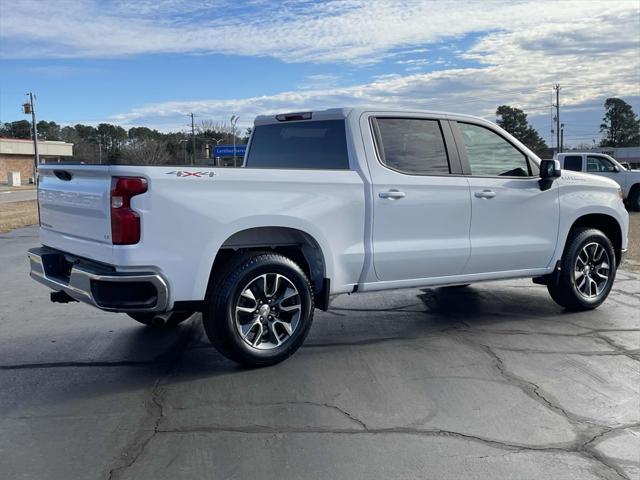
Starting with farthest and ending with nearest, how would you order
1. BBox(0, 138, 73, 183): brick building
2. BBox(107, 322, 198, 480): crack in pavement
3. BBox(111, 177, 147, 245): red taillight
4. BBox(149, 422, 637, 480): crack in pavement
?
BBox(0, 138, 73, 183): brick building < BBox(111, 177, 147, 245): red taillight < BBox(149, 422, 637, 480): crack in pavement < BBox(107, 322, 198, 480): crack in pavement

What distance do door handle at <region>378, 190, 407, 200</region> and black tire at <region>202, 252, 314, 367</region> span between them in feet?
3.26

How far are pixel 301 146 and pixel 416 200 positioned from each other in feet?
4.23

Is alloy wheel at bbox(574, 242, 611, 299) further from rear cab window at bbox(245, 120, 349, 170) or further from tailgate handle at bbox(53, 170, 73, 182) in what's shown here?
tailgate handle at bbox(53, 170, 73, 182)

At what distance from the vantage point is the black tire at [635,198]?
2341cm

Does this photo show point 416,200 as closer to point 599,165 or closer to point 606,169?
point 599,165

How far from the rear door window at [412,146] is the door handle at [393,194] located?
0.83 feet

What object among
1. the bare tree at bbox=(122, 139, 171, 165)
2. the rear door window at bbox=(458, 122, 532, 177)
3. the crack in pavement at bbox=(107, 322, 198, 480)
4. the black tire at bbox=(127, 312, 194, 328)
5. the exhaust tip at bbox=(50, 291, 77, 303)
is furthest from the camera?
the rear door window at bbox=(458, 122, 532, 177)

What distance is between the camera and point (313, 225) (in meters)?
5.27

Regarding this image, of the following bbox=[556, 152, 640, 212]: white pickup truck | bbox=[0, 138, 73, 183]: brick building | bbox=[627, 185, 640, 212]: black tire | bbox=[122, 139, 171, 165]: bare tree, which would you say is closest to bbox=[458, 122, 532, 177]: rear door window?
bbox=[122, 139, 171, 165]: bare tree

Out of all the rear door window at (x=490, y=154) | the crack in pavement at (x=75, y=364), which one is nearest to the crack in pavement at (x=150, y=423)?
the crack in pavement at (x=75, y=364)

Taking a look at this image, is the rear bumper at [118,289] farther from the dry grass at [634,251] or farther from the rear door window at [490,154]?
the dry grass at [634,251]

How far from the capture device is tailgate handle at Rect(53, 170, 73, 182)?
203 inches

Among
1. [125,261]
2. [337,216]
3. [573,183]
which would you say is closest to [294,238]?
[337,216]

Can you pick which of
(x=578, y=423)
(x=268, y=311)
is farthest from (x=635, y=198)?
(x=268, y=311)
